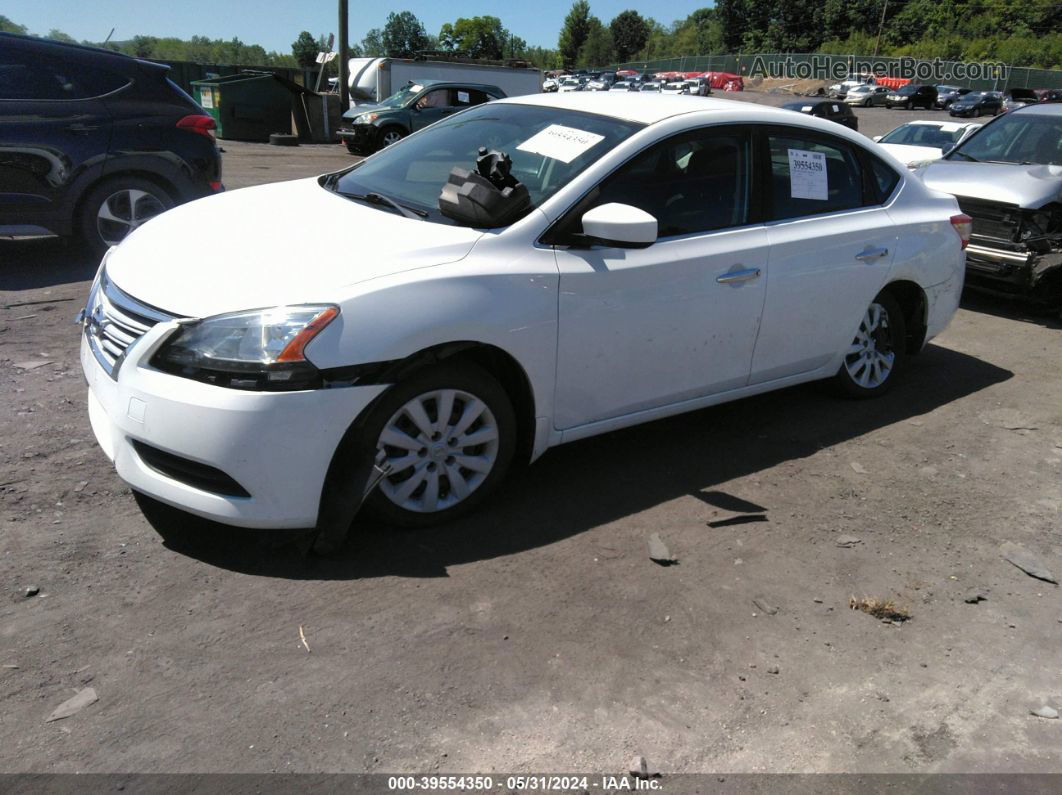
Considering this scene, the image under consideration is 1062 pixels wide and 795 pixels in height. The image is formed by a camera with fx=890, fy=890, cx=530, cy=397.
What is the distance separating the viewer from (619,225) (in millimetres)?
3686

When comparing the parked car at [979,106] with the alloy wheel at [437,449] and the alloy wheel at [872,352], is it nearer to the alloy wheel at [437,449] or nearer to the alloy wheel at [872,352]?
the alloy wheel at [872,352]

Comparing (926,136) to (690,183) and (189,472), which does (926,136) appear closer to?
(690,183)

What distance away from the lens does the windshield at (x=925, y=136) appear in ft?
45.0

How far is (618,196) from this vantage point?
3.98 metres

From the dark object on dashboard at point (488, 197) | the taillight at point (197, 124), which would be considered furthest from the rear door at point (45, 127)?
the dark object on dashboard at point (488, 197)

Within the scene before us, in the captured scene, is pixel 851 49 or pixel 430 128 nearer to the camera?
pixel 430 128

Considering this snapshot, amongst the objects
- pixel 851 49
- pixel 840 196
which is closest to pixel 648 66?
pixel 851 49

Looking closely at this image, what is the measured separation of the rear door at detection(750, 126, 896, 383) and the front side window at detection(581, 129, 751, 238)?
197 mm

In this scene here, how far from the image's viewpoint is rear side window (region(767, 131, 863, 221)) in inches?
182

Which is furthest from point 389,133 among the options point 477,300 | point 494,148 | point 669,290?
point 477,300

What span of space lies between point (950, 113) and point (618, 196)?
53.6 metres

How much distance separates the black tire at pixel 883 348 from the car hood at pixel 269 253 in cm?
269

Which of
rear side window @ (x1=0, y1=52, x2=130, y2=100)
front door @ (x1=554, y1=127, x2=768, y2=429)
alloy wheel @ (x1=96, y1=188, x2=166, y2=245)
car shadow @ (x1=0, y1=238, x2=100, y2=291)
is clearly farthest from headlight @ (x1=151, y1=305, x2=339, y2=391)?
rear side window @ (x1=0, y1=52, x2=130, y2=100)

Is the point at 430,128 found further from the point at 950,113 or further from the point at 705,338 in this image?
the point at 950,113
